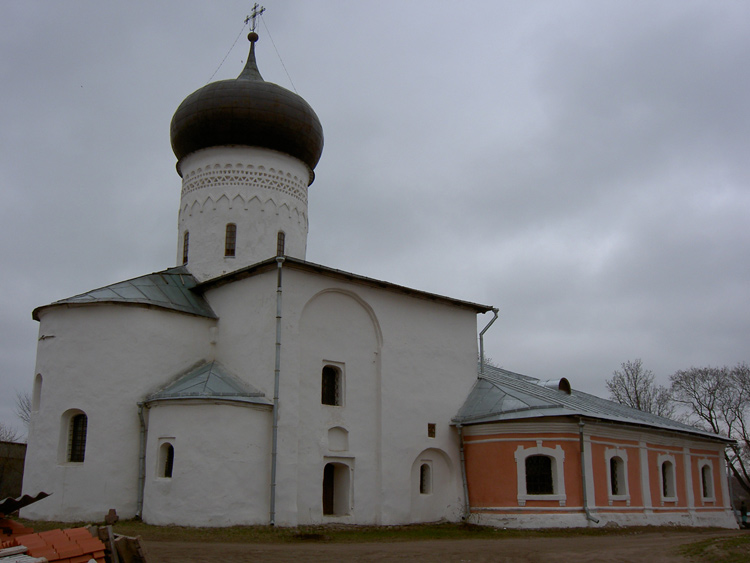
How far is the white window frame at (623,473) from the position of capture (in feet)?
56.2

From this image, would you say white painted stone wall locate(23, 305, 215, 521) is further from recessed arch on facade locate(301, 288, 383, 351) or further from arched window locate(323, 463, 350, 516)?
arched window locate(323, 463, 350, 516)

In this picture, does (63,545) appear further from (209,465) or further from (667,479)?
(667,479)

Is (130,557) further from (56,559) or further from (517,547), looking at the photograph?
(517,547)

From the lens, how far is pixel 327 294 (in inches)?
663

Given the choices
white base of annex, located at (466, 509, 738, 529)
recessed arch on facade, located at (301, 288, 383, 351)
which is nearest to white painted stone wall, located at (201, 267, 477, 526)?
recessed arch on facade, located at (301, 288, 383, 351)

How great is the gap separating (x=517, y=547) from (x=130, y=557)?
6.73m

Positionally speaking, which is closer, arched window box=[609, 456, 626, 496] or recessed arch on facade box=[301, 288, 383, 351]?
recessed arch on facade box=[301, 288, 383, 351]

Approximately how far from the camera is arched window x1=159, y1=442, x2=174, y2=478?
1471cm

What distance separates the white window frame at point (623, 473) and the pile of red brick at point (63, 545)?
12.9m

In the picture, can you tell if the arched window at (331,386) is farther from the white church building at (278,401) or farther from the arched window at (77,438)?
the arched window at (77,438)

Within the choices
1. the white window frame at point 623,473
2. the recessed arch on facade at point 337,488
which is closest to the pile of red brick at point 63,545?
the recessed arch on facade at point 337,488

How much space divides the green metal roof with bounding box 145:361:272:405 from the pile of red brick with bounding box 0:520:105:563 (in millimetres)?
6791

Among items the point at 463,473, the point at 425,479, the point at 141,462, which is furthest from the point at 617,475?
the point at 141,462

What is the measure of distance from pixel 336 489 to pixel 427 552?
5398 mm
